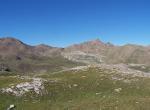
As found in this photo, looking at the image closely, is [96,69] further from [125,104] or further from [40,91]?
[125,104]

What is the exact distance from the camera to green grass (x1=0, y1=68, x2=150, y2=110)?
48.1m

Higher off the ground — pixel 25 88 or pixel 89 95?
pixel 25 88

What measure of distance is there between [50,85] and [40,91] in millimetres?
4604

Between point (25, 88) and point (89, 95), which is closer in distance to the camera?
point (89, 95)

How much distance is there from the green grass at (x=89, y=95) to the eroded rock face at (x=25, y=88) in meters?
1.44

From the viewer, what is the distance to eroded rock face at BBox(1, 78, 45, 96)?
5720 centimetres

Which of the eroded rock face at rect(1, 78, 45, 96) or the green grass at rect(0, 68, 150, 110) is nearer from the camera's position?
the green grass at rect(0, 68, 150, 110)

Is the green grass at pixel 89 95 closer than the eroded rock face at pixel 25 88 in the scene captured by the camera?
Yes

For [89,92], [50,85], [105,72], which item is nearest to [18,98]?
[50,85]

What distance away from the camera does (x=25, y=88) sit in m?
59.6

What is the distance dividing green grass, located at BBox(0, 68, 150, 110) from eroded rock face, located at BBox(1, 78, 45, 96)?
1435mm

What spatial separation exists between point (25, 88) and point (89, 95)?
43.4 ft

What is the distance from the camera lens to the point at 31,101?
53.5 m

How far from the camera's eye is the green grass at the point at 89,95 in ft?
158
